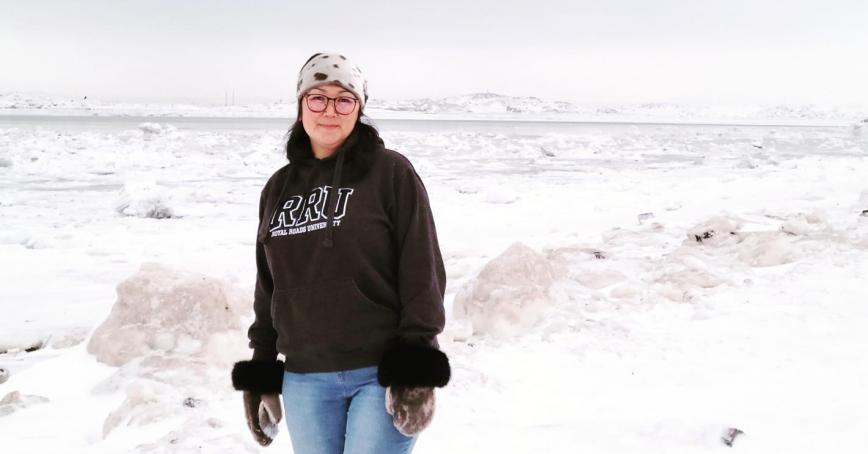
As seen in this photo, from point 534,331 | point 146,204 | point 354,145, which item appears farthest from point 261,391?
point 146,204

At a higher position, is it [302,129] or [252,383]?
[302,129]

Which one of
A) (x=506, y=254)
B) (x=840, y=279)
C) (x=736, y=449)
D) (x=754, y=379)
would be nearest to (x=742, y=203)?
(x=840, y=279)

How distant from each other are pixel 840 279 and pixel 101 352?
203 inches

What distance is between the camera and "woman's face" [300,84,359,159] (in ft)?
5.50

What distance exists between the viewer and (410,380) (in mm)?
1488

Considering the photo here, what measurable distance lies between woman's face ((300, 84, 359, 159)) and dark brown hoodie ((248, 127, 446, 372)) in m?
0.04

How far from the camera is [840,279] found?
4715 millimetres

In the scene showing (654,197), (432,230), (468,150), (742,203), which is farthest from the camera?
(468,150)

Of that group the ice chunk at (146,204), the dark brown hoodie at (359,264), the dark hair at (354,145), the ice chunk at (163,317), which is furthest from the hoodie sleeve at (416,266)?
the ice chunk at (146,204)

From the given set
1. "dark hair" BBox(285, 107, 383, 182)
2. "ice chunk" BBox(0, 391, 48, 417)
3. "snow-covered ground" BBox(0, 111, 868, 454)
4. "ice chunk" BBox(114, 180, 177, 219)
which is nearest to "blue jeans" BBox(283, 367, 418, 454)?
"dark hair" BBox(285, 107, 383, 182)

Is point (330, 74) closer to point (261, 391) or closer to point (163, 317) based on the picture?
point (261, 391)

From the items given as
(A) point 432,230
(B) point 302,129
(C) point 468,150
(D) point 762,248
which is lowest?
(C) point 468,150

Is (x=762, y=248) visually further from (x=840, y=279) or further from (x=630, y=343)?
(x=630, y=343)

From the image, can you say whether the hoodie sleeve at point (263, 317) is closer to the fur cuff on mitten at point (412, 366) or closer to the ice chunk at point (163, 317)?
the fur cuff on mitten at point (412, 366)
